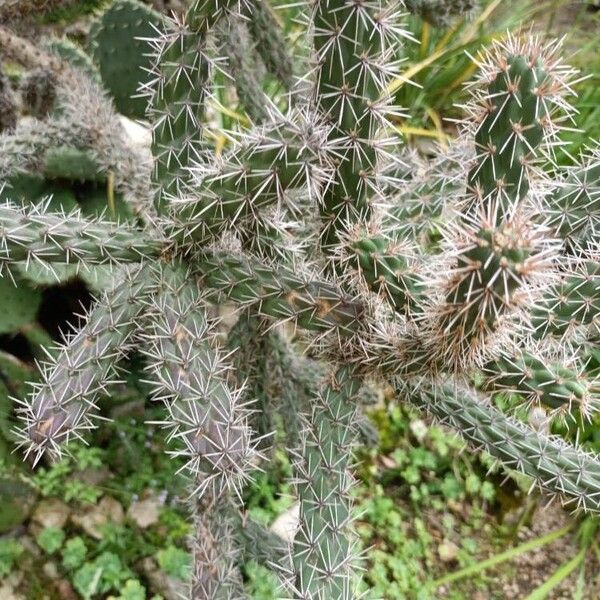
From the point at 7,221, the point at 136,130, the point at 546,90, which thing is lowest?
the point at 136,130

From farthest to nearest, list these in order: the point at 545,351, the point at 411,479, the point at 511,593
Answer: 1. the point at 411,479
2. the point at 511,593
3. the point at 545,351

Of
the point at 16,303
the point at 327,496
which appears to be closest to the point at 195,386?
the point at 327,496

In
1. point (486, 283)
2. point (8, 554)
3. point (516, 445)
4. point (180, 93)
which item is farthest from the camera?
point (8, 554)

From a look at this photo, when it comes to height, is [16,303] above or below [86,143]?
below

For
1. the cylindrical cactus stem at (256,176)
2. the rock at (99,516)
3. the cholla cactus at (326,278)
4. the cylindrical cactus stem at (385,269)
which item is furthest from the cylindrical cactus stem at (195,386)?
the rock at (99,516)

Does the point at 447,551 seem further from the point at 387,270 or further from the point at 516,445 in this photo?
the point at 387,270

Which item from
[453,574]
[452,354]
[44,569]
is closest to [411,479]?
[453,574]

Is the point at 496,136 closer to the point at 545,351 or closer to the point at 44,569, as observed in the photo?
the point at 545,351
